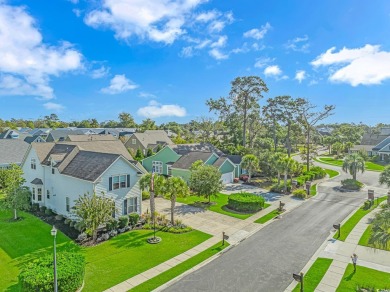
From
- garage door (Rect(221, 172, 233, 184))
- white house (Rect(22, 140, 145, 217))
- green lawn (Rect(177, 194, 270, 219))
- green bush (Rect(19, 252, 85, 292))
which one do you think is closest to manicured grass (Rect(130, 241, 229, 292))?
green bush (Rect(19, 252, 85, 292))

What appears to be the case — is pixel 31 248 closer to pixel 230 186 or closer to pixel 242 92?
pixel 230 186

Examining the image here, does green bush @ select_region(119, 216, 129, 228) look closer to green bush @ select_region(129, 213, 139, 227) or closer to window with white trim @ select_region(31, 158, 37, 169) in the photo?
green bush @ select_region(129, 213, 139, 227)

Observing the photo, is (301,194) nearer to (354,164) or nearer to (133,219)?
(354,164)

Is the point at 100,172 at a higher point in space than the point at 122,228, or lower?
higher

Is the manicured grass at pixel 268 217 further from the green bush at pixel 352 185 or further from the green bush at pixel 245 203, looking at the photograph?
the green bush at pixel 352 185

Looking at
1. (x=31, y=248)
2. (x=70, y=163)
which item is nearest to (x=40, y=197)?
(x=70, y=163)

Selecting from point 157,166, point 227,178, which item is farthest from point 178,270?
point 157,166

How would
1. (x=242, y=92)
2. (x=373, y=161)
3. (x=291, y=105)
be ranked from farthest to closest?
(x=373, y=161) < (x=242, y=92) < (x=291, y=105)
